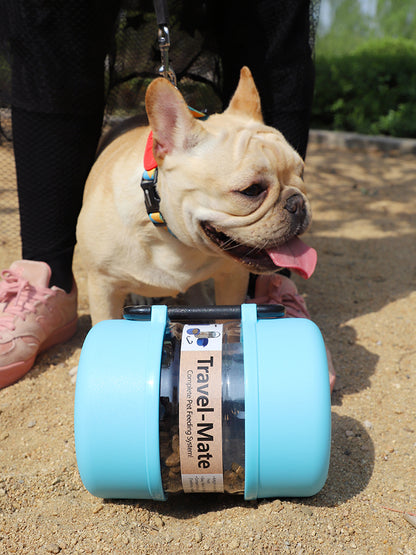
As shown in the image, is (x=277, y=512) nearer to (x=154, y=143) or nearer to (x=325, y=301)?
(x=154, y=143)

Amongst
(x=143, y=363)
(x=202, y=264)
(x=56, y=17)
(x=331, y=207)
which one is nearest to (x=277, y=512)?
(x=143, y=363)

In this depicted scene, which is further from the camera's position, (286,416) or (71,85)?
(71,85)

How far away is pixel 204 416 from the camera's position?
135cm

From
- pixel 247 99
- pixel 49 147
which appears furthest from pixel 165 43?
pixel 49 147

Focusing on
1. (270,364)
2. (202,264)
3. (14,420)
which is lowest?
(14,420)

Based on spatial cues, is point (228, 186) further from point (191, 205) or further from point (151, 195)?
point (151, 195)

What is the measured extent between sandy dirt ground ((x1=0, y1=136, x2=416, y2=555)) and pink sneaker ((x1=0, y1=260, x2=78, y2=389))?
0.24 feet

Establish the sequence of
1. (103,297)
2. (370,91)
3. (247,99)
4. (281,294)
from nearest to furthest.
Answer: (247,99) < (103,297) < (281,294) < (370,91)

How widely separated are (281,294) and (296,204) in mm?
766

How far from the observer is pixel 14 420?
6.41 feet

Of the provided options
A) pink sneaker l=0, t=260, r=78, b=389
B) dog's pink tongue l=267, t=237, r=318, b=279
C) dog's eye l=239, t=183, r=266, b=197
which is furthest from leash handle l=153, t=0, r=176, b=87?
pink sneaker l=0, t=260, r=78, b=389

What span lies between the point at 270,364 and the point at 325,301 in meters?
1.61

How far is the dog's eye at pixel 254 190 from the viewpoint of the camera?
1.70m

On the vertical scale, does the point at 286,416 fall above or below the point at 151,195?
below
